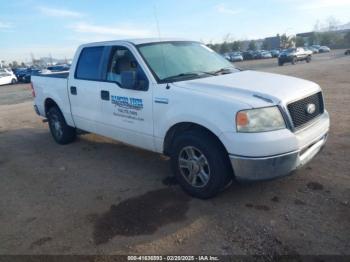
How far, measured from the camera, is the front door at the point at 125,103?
4.27m

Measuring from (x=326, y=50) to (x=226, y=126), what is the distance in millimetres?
75005

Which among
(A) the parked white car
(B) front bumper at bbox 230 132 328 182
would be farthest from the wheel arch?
(A) the parked white car

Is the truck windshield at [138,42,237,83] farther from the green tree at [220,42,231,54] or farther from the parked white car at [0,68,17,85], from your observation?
the green tree at [220,42,231,54]

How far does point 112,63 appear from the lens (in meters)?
4.92

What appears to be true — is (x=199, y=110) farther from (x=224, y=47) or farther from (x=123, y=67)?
(x=224, y=47)

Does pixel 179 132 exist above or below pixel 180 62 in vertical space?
below

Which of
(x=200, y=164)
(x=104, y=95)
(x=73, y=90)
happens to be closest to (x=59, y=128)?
(x=73, y=90)

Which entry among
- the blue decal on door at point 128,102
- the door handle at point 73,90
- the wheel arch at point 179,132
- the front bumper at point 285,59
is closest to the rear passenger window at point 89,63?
the door handle at point 73,90

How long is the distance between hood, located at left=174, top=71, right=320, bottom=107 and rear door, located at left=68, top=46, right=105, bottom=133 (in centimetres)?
170

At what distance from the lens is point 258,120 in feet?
11.0

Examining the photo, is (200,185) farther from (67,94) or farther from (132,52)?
(67,94)

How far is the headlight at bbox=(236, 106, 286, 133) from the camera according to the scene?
3324 mm

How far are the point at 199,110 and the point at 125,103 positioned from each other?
137 cm

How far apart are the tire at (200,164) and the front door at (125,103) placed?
0.58 meters
